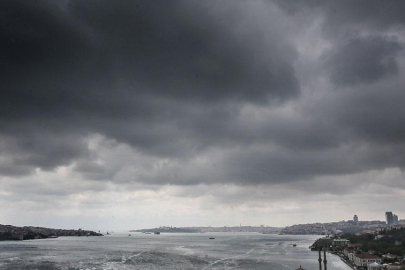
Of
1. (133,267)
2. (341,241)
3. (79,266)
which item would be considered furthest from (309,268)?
(341,241)

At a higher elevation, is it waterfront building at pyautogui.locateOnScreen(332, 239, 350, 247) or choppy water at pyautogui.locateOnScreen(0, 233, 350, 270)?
choppy water at pyautogui.locateOnScreen(0, 233, 350, 270)

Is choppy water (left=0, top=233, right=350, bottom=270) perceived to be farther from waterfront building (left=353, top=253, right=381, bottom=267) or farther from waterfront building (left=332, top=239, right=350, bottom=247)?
Answer: waterfront building (left=332, top=239, right=350, bottom=247)

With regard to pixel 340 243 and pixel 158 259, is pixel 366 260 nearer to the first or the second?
pixel 158 259

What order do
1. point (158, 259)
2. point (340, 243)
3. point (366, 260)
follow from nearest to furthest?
point (366, 260), point (158, 259), point (340, 243)

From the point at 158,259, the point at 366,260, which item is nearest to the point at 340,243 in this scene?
the point at 366,260

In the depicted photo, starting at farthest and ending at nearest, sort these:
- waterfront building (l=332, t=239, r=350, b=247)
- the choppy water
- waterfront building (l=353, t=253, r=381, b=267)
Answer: waterfront building (l=332, t=239, r=350, b=247), waterfront building (l=353, t=253, r=381, b=267), the choppy water

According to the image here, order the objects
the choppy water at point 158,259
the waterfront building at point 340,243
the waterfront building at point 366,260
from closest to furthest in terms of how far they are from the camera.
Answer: the choppy water at point 158,259 → the waterfront building at point 366,260 → the waterfront building at point 340,243

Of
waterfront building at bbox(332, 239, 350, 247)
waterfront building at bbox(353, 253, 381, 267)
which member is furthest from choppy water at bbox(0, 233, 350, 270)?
waterfront building at bbox(332, 239, 350, 247)

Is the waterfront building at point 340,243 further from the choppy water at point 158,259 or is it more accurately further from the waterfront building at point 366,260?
the waterfront building at point 366,260

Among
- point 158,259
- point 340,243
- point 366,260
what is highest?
point 366,260

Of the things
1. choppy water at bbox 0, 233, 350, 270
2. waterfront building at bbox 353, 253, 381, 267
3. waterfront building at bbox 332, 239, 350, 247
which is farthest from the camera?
waterfront building at bbox 332, 239, 350, 247

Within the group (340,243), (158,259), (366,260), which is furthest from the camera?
(340,243)

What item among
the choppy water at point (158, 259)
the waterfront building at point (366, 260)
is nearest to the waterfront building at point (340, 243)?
the choppy water at point (158, 259)

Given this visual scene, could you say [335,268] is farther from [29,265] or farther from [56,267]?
[29,265]
